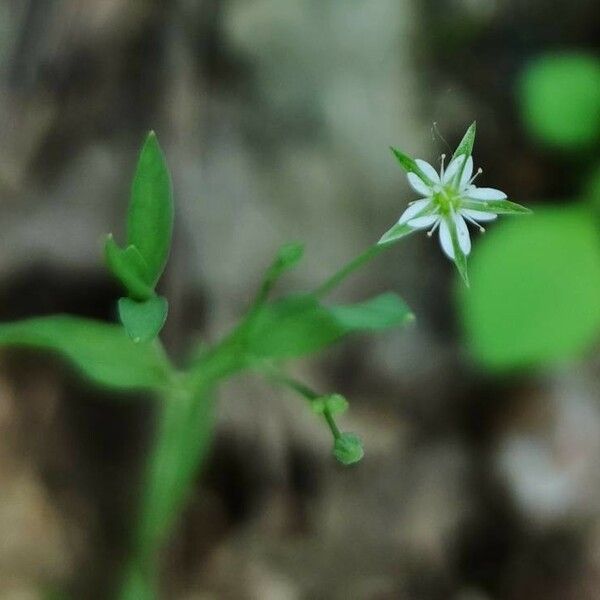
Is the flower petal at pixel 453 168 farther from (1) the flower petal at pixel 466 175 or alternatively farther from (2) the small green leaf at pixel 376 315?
(2) the small green leaf at pixel 376 315

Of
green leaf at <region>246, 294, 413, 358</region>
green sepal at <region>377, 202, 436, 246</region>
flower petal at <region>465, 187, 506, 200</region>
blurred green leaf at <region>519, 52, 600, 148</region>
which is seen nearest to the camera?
green sepal at <region>377, 202, 436, 246</region>

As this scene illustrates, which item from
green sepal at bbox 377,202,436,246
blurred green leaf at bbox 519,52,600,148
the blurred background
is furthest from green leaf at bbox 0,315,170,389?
blurred green leaf at bbox 519,52,600,148

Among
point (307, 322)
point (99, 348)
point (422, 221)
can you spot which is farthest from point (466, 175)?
point (99, 348)

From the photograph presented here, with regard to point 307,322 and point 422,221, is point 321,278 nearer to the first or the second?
point 307,322

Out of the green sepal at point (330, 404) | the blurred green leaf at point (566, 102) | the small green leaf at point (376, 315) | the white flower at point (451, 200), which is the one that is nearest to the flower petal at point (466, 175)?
the white flower at point (451, 200)

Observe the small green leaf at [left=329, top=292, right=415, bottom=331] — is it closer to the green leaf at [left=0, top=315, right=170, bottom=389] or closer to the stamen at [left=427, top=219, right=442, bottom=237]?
the stamen at [left=427, top=219, right=442, bottom=237]

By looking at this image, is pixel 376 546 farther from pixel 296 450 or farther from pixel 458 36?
pixel 458 36
